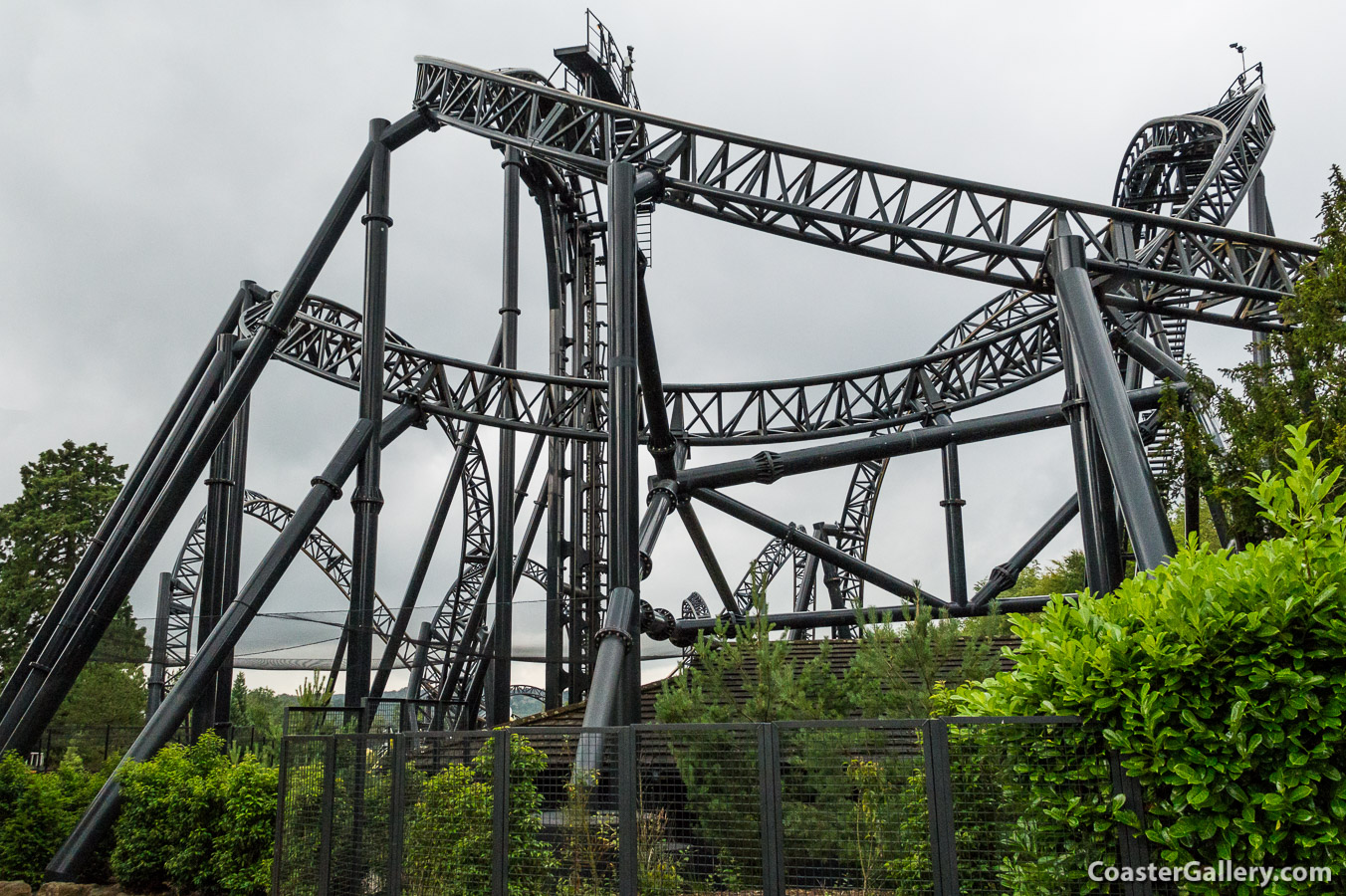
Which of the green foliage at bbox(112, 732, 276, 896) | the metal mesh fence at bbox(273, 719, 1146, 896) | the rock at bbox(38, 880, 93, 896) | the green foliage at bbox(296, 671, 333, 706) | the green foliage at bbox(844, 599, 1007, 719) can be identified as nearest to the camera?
the metal mesh fence at bbox(273, 719, 1146, 896)

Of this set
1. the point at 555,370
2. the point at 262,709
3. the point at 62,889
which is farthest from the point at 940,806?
the point at 262,709

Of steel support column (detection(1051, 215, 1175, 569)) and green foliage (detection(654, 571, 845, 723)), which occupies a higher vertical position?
steel support column (detection(1051, 215, 1175, 569))

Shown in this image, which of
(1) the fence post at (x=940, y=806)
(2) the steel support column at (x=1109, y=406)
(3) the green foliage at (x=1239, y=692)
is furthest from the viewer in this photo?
(2) the steel support column at (x=1109, y=406)

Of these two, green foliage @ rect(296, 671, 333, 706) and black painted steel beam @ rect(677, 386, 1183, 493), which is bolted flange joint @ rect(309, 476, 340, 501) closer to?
green foliage @ rect(296, 671, 333, 706)

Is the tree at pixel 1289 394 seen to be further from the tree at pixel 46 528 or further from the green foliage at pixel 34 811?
the tree at pixel 46 528

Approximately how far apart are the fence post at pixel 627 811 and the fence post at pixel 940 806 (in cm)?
193

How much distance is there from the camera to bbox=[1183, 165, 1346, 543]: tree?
904cm

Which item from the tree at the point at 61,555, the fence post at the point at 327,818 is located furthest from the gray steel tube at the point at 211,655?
the tree at the point at 61,555

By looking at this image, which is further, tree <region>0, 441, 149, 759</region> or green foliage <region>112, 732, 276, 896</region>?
tree <region>0, 441, 149, 759</region>

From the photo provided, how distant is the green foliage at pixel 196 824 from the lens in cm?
1002

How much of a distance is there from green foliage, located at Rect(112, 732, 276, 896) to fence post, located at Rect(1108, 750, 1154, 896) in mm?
7912

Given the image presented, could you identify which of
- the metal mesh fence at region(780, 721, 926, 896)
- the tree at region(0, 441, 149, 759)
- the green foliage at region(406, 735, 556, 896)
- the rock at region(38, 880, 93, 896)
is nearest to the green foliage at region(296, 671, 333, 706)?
the rock at region(38, 880, 93, 896)

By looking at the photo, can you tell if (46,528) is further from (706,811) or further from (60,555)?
(706,811)

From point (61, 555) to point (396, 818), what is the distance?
3238 cm
